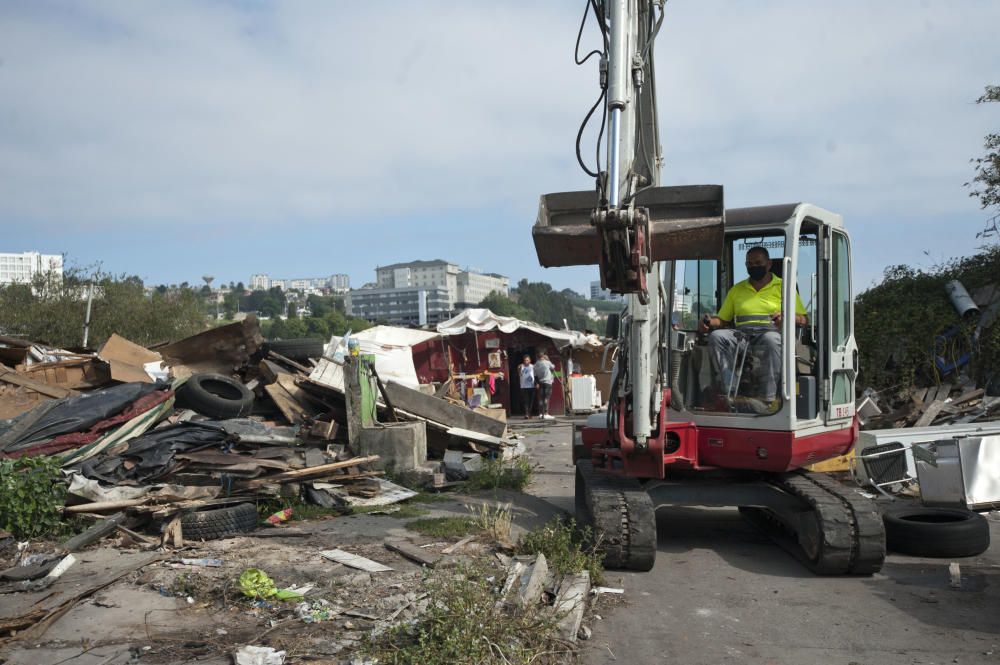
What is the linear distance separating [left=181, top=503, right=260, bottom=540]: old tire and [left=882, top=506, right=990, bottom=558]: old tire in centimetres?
579

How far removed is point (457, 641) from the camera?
4379 millimetres

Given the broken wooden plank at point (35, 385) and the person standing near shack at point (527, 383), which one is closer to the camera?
the broken wooden plank at point (35, 385)

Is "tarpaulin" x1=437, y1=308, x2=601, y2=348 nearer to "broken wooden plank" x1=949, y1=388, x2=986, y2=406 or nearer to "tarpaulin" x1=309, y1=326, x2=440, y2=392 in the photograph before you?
"tarpaulin" x1=309, y1=326, x2=440, y2=392

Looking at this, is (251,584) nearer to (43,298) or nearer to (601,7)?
(601,7)

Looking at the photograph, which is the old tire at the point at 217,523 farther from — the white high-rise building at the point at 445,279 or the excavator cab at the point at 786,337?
the white high-rise building at the point at 445,279

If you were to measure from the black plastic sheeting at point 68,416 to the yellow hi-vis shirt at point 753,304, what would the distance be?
288 inches

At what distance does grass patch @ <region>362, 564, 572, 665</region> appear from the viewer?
437 cm

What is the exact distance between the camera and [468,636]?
444 cm

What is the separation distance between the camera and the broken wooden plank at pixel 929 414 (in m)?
13.8

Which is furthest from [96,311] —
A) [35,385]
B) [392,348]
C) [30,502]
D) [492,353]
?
[30,502]

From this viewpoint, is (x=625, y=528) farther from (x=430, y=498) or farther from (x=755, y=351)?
(x=430, y=498)

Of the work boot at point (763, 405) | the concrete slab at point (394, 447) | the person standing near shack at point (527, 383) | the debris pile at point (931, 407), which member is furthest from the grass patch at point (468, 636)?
the person standing near shack at point (527, 383)

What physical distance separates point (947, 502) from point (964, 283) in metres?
10.9

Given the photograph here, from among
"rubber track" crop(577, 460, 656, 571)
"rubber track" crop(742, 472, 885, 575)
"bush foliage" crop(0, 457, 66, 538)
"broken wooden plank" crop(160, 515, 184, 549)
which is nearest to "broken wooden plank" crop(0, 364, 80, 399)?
"bush foliage" crop(0, 457, 66, 538)
